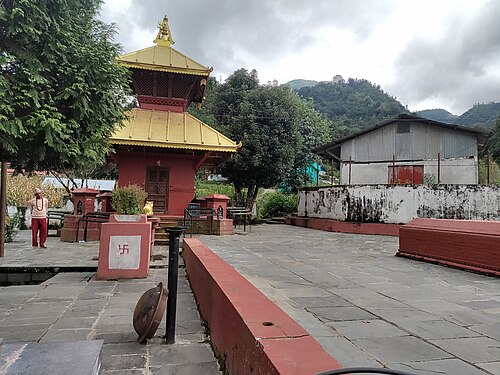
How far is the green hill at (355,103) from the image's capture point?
53.1 m

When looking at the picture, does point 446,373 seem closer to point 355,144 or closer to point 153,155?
point 153,155

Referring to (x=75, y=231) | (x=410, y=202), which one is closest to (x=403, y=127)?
(x=410, y=202)

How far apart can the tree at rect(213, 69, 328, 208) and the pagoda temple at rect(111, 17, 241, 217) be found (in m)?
4.85

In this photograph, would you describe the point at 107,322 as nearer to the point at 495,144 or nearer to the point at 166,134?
the point at 166,134

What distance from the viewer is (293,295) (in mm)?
4453

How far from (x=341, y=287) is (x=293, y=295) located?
852 millimetres

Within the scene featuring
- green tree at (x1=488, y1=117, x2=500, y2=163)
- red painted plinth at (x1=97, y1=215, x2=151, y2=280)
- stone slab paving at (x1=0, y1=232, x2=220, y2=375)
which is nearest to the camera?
stone slab paving at (x1=0, y1=232, x2=220, y2=375)

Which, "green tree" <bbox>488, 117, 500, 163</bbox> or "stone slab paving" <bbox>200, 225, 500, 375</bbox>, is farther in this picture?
"green tree" <bbox>488, 117, 500, 163</bbox>

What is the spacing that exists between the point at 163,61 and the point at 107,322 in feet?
41.0

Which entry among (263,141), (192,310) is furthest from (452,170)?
(192,310)

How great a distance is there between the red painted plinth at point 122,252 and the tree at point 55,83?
229cm

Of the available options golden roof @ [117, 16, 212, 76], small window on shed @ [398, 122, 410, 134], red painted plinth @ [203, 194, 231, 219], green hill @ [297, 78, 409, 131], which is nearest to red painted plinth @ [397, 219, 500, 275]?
red painted plinth @ [203, 194, 231, 219]

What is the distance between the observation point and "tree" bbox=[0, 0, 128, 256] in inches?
129

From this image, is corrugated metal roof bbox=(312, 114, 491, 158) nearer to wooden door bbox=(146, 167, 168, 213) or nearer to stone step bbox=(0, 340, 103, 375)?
wooden door bbox=(146, 167, 168, 213)
